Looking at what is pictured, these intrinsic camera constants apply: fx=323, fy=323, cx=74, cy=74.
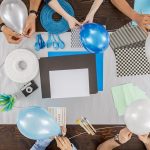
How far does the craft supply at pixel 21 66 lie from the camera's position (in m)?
1.24

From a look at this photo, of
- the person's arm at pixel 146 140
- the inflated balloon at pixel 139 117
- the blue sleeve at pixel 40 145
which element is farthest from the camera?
the blue sleeve at pixel 40 145

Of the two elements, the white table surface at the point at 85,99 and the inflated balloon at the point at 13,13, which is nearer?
the inflated balloon at the point at 13,13

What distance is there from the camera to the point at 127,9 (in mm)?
1236

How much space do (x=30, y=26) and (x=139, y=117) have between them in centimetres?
52

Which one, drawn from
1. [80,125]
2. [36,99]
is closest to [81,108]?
[80,125]

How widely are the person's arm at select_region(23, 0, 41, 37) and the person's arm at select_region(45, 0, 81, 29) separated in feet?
0.19

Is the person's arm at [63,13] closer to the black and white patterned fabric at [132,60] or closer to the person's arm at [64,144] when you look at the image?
the black and white patterned fabric at [132,60]

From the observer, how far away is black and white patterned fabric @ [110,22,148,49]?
49.2 inches

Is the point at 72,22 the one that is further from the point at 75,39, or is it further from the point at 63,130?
the point at 63,130

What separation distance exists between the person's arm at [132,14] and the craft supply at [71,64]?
21cm

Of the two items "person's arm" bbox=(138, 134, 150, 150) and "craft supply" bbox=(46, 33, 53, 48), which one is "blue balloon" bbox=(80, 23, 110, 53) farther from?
"person's arm" bbox=(138, 134, 150, 150)

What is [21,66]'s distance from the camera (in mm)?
1249

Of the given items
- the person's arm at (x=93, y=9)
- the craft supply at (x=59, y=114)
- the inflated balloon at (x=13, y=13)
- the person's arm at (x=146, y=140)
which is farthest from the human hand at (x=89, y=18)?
the person's arm at (x=146, y=140)

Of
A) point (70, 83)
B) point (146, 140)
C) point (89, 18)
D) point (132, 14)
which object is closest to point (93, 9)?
point (89, 18)
